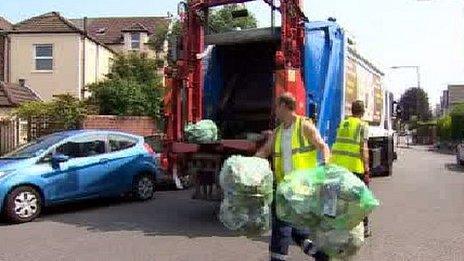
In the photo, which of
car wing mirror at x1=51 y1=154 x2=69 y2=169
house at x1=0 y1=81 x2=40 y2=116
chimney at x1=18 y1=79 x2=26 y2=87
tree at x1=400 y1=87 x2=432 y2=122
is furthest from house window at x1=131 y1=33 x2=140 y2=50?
tree at x1=400 y1=87 x2=432 y2=122

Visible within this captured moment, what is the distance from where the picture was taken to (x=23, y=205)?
10.1 metres

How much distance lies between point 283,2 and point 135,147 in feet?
15.2

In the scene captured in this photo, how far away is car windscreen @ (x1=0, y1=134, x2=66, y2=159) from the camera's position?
1077 centimetres

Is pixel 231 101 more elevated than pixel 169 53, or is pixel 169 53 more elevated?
pixel 169 53

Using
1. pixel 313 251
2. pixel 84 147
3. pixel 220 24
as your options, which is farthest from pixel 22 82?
pixel 313 251

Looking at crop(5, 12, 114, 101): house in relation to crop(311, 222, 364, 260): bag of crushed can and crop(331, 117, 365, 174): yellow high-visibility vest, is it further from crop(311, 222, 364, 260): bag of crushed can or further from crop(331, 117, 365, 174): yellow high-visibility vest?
crop(311, 222, 364, 260): bag of crushed can

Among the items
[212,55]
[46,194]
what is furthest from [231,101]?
[46,194]

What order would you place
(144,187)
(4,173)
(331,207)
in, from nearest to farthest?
(331,207) < (4,173) < (144,187)

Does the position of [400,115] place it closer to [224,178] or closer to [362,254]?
[362,254]

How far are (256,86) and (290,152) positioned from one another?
5272 mm

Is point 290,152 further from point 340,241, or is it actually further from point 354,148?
point 354,148

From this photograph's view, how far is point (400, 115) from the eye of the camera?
20.6 meters

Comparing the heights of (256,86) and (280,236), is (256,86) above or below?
above

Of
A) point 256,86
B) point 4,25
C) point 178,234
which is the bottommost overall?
point 178,234
